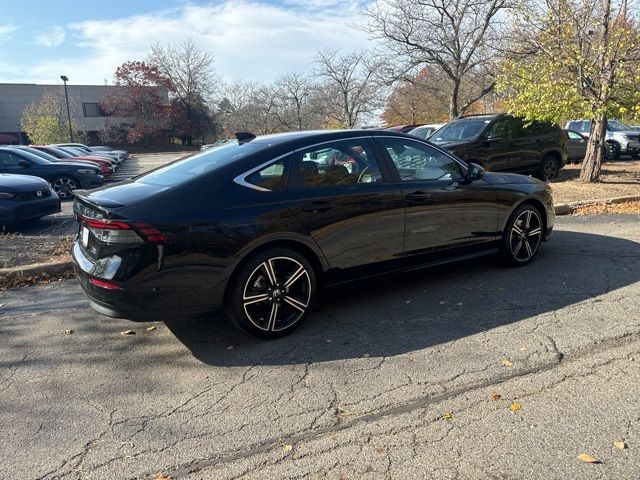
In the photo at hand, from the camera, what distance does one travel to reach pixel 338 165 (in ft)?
14.4

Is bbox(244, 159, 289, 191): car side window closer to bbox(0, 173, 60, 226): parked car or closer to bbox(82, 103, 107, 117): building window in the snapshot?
bbox(0, 173, 60, 226): parked car

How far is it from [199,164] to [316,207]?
3.65 feet

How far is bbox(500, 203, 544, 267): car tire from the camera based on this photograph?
5.50m

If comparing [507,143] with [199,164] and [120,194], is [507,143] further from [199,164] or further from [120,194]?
[120,194]

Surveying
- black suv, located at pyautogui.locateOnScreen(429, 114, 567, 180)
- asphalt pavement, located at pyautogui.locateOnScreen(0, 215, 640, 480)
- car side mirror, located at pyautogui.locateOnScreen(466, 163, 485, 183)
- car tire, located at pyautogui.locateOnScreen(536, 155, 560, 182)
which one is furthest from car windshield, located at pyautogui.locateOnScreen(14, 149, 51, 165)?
car tire, located at pyautogui.locateOnScreen(536, 155, 560, 182)

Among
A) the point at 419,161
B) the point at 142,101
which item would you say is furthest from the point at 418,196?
the point at 142,101

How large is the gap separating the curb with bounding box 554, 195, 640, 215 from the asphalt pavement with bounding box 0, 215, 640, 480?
4083mm

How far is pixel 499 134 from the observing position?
1145 cm

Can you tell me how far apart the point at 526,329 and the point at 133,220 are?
10.3 feet

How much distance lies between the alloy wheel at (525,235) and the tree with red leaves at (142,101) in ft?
173

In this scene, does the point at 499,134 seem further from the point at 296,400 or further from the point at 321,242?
the point at 296,400

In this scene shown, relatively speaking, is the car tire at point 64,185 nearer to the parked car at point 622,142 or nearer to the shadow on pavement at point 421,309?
the shadow on pavement at point 421,309

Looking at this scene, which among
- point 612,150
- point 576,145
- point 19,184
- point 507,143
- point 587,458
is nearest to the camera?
point 587,458

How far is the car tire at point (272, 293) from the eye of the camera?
12.5ft
